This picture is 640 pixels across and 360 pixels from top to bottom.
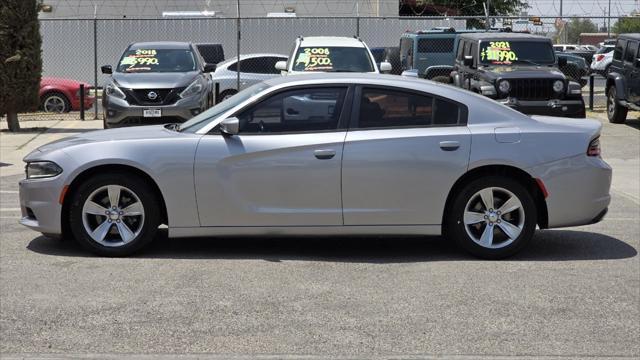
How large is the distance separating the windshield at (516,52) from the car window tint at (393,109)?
36.4ft

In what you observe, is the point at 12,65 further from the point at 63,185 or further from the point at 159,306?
the point at 159,306

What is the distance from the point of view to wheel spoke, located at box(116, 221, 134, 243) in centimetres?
754

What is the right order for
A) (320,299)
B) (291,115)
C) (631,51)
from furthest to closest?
(631,51) → (291,115) → (320,299)

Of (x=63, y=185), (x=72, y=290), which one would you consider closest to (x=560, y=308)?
(x=72, y=290)

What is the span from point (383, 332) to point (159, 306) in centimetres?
154

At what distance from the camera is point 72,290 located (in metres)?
6.55

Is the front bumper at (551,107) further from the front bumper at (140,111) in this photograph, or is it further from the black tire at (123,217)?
the black tire at (123,217)

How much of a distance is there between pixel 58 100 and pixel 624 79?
13262mm

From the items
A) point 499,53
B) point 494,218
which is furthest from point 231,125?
point 499,53

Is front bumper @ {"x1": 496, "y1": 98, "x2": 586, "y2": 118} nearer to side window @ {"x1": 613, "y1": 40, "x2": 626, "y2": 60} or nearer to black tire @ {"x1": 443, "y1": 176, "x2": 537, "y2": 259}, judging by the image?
side window @ {"x1": 613, "y1": 40, "x2": 626, "y2": 60}

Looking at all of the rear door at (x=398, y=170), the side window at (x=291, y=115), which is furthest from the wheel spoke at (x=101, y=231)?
the rear door at (x=398, y=170)

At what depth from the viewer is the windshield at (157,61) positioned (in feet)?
56.9

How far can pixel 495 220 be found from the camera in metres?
7.65

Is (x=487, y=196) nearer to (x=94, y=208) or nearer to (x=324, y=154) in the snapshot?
(x=324, y=154)
